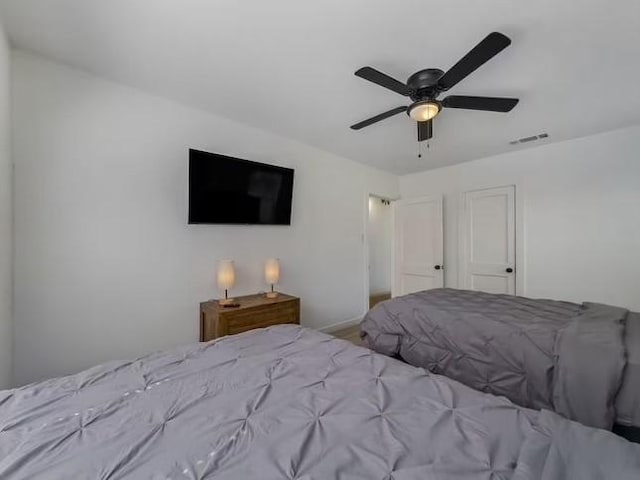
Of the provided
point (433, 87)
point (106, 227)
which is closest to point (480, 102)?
point (433, 87)

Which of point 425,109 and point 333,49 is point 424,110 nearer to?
Result: point 425,109

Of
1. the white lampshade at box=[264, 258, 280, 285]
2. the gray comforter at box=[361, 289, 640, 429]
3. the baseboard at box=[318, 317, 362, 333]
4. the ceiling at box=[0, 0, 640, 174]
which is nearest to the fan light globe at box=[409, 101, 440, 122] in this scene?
the ceiling at box=[0, 0, 640, 174]

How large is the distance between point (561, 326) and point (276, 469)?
6.81 ft

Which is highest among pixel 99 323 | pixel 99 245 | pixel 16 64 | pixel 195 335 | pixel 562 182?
pixel 16 64

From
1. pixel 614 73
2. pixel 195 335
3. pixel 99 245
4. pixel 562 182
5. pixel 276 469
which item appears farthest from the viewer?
pixel 562 182

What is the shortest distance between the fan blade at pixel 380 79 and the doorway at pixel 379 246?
191 inches

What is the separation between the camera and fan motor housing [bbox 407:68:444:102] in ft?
5.95

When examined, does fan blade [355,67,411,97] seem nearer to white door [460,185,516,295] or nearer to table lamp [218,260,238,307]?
Result: table lamp [218,260,238,307]

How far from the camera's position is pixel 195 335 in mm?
2732

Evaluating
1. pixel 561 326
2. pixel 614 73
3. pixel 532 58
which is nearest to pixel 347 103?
pixel 532 58

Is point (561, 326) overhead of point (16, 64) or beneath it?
beneath

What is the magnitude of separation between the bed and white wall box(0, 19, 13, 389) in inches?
44.9

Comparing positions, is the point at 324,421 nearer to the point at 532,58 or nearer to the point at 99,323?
the point at 99,323

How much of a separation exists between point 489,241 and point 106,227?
4560 mm
